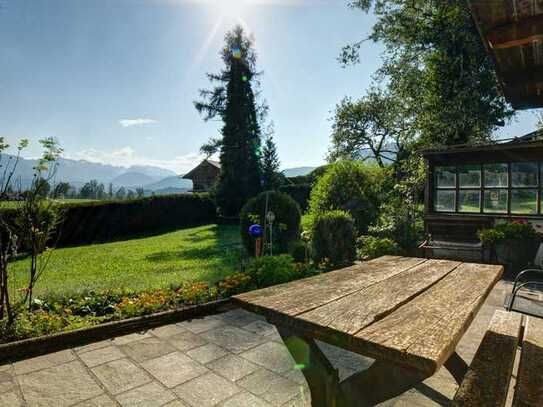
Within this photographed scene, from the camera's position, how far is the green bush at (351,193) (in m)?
9.66

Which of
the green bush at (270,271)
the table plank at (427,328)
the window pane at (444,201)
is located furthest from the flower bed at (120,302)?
the window pane at (444,201)

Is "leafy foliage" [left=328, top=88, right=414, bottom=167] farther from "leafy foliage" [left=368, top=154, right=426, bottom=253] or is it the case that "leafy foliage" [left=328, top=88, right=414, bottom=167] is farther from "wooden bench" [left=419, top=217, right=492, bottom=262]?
"wooden bench" [left=419, top=217, right=492, bottom=262]

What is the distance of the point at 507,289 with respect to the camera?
5.43 m

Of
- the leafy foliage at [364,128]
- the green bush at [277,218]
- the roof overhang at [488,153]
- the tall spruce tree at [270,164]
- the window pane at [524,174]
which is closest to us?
the roof overhang at [488,153]

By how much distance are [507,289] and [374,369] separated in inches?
206

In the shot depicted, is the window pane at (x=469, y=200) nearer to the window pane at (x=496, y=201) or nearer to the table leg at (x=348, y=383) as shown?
the window pane at (x=496, y=201)

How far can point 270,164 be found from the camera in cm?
1955

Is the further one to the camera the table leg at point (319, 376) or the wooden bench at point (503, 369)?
the table leg at point (319, 376)

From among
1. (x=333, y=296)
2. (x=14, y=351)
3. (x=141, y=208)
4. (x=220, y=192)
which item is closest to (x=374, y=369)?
(x=333, y=296)

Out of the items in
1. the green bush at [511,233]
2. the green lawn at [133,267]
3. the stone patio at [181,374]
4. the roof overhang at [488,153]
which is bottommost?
the green lawn at [133,267]

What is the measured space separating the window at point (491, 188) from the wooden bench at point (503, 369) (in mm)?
8209

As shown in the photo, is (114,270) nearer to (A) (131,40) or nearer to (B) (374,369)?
(A) (131,40)

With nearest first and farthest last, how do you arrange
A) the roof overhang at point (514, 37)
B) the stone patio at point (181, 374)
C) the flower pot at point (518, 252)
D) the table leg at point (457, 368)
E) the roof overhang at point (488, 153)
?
the roof overhang at point (514, 37) < the table leg at point (457, 368) < the stone patio at point (181, 374) < the flower pot at point (518, 252) < the roof overhang at point (488, 153)

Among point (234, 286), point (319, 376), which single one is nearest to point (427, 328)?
point (319, 376)
